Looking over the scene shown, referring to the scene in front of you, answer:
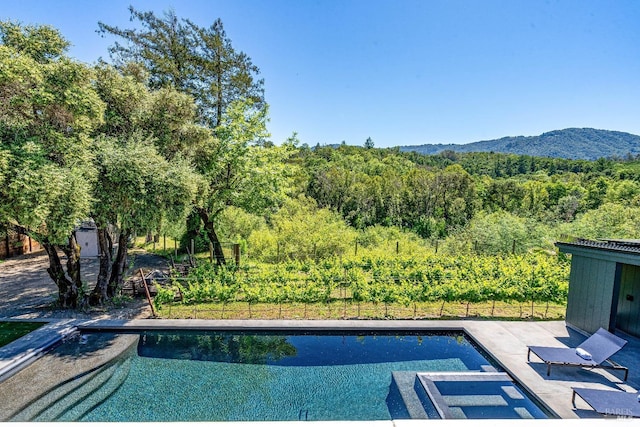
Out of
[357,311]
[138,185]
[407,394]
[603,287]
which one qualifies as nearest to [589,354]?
[603,287]

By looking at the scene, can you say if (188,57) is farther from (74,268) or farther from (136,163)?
(74,268)

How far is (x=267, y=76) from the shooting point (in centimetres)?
1634

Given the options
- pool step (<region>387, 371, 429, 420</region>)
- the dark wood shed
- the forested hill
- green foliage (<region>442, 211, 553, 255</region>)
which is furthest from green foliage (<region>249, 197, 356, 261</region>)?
the forested hill

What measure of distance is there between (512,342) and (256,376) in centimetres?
496

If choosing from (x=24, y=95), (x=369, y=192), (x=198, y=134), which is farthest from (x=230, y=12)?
(x=369, y=192)

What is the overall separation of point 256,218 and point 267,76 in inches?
255

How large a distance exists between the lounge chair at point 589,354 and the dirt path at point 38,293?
8235 mm

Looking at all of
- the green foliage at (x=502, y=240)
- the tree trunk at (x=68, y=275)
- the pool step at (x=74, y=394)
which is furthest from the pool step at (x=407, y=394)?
the green foliage at (x=502, y=240)

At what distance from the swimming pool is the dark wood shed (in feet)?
8.45

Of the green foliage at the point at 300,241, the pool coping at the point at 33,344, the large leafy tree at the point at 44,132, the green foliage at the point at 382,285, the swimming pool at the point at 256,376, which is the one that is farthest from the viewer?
the green foliage at the point at 300,241

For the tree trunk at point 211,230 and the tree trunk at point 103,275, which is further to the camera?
the tree trunk at point 211,230

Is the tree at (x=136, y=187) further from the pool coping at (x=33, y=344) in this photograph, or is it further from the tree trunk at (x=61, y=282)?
the pool coping at (x=33, y=344)

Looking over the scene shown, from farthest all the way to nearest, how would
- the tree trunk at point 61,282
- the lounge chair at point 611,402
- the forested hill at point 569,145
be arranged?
the forested hill at point 569,145, the tree trunk at point 61,282, the lounge chair at point 611,402

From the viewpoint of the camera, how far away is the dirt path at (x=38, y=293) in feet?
28.8
